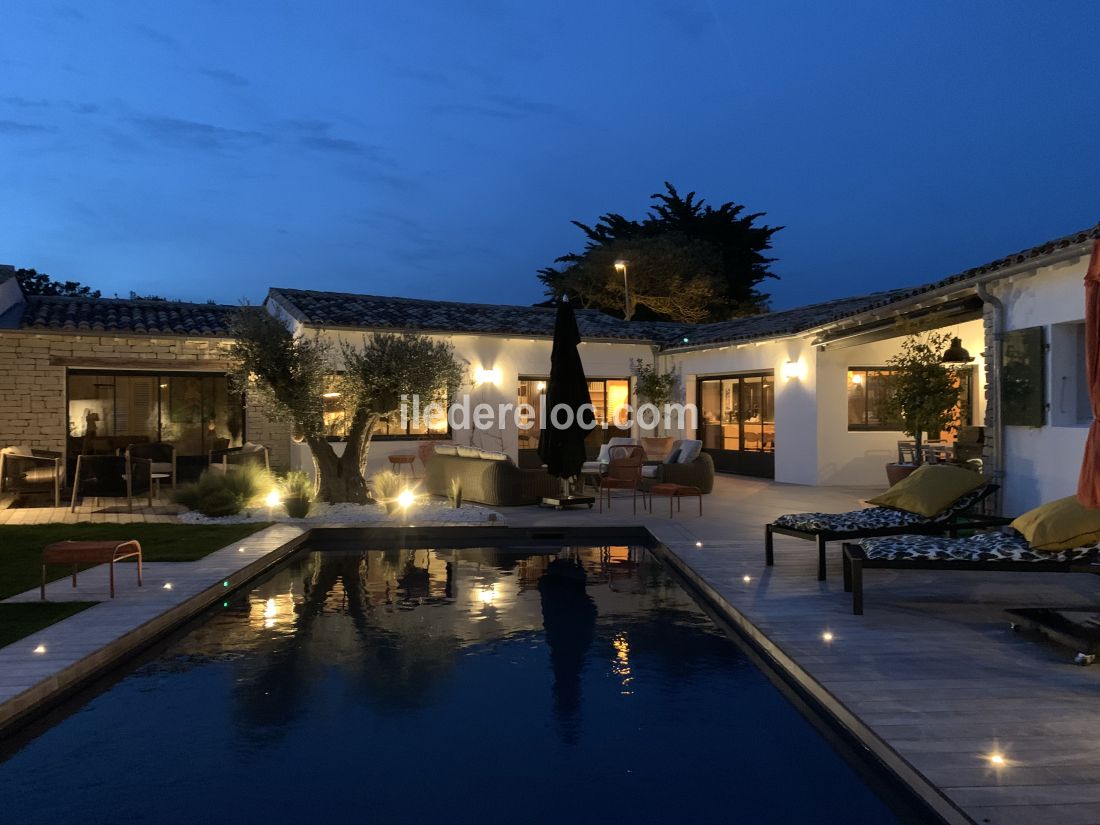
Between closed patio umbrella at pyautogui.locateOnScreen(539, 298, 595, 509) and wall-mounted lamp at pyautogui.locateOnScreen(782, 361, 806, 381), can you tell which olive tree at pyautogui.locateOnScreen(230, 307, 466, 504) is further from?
wall-mounted lamp at pyautogui.locateOnScreen(782, 361, 806, 381)

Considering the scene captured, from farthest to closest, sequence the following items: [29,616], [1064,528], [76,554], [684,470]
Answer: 1. [684,470]
2. [76,554]
3. [29,616]
4. [1064,528]

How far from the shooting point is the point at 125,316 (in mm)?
15297

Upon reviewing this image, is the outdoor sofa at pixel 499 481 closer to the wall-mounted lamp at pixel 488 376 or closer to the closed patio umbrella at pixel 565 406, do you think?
the closed patio umbrella at pixel 565 406

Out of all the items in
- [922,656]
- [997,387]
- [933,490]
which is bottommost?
[922,656]

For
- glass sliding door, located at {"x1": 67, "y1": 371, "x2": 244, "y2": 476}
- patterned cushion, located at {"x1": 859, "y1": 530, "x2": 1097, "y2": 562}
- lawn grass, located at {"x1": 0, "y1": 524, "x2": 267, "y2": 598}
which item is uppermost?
glass sliding door, located at {"x1": 67, "y1": 371, "x2": 244, "y2": 476}

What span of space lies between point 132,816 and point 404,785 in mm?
1028

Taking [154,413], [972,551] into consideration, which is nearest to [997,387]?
[972,551]

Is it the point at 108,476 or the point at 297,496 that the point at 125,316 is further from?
the point at 297,496

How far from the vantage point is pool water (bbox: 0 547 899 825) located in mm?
3184

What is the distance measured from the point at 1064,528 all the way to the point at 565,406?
262 inches

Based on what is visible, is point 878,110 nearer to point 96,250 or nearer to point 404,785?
point 96,250

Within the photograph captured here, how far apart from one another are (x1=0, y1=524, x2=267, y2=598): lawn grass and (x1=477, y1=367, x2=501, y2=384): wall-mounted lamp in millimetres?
7088

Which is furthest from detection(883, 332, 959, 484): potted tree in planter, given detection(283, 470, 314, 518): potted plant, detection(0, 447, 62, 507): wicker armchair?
detection(0, 447, 62, 507): wicker armchair

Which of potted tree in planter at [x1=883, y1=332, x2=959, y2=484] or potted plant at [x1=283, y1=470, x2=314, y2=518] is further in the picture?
potted tree in planter at [x1=883, y1=332, x2=959, y2=484]
